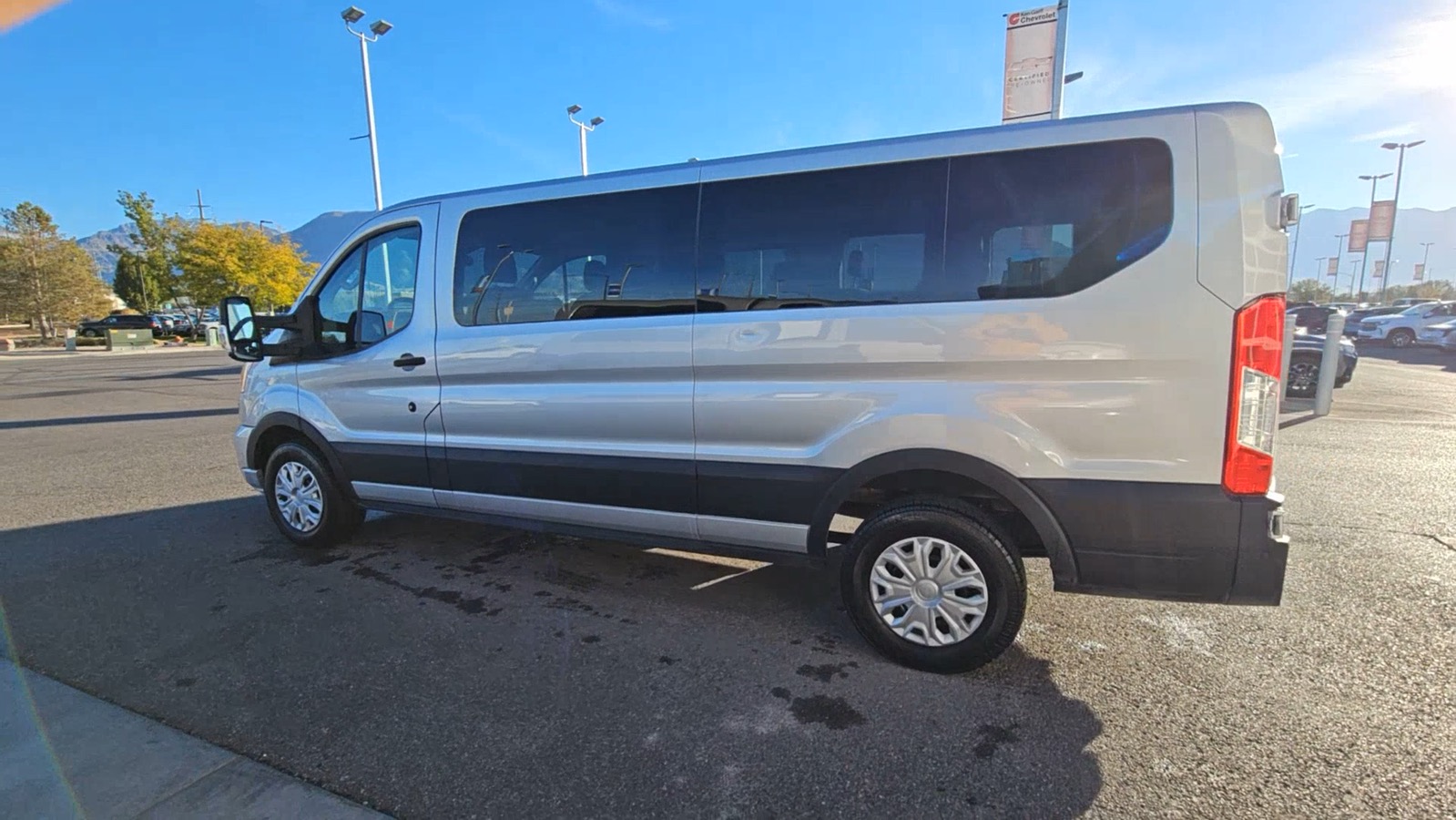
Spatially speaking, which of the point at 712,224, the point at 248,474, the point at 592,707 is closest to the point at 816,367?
the point at 712,224

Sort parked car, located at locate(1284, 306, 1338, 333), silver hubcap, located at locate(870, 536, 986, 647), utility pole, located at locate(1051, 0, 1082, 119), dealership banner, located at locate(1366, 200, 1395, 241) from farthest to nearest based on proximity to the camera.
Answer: dealership banner, located at locate(1366, 200, 1395, 241) → parked car, located at locate(1284, 306, 1338, 333) → utility pole, located at locate(1051, 0, 1082, 119) → silver hubcap, located at locate(870, 536, 986, 647)

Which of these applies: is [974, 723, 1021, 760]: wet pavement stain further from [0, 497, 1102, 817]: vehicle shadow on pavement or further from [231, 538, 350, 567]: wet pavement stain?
[231, 538, 350, 567]: wet pavement stain

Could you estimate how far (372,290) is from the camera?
13.8 feet

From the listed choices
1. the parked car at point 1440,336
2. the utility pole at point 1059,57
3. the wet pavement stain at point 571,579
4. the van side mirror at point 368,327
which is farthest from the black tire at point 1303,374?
the parked car at point 1440,336

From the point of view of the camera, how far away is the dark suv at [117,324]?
3575cm

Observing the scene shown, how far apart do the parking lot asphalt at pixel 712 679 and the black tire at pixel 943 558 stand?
0.37ft

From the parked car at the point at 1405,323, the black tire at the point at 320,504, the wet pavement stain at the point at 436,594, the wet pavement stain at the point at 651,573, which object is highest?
the parked car at the point at 1405,323

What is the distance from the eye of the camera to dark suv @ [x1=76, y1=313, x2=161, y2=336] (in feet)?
117

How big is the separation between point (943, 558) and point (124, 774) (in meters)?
3.15

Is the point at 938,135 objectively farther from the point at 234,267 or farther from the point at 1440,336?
the point at 234,267

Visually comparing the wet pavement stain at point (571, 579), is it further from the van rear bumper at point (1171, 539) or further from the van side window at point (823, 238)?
the van rear bumper at point (1171, 539)

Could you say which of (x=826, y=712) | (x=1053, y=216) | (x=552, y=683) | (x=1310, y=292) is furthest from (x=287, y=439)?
(x=1310, y=292)

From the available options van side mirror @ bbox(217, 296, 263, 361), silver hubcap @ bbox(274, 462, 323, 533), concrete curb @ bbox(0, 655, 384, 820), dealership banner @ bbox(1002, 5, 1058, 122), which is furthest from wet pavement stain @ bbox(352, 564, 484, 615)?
dealership banner @ bbox(1002, 5, 1058, 122)

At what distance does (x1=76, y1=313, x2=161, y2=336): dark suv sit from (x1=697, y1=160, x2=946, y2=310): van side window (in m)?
45.0
